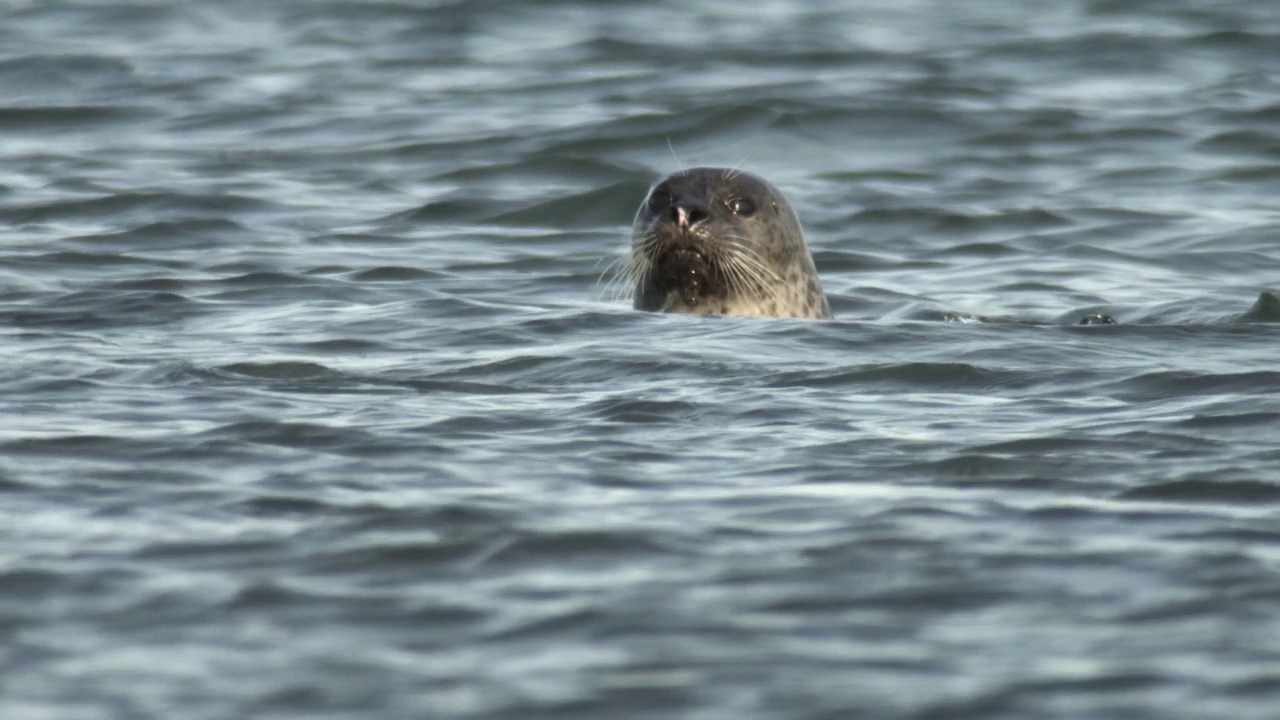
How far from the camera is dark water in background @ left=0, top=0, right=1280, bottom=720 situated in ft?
16.8

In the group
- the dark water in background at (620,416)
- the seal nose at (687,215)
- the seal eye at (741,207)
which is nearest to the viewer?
the dark water in background at (620,416)

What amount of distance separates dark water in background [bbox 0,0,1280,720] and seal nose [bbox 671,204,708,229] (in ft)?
1.91

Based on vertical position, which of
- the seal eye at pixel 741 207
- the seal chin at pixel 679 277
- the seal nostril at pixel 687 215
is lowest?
the seal chin at pixel 679 277

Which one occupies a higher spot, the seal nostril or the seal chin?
the seal nostril

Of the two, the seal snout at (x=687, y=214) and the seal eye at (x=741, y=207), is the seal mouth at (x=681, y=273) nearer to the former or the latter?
the seal snout at (x=687, y=214)

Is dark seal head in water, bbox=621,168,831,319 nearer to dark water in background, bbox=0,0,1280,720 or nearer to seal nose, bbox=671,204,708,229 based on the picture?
seal nose, bbox=671,204,708,229

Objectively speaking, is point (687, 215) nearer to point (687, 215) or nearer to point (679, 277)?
point (687, 215)

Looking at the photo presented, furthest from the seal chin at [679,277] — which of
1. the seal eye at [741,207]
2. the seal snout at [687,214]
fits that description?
the seal eye at [741,207]

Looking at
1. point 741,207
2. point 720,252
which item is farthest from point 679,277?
point 741,207

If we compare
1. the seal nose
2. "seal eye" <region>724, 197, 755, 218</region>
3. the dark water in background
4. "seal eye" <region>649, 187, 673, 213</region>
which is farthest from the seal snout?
the dark water in background

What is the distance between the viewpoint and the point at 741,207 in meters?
11.3

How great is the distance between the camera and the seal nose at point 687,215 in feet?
35.7

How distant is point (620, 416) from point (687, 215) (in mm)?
3252

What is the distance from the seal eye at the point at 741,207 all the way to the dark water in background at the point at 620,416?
886 millimetres
